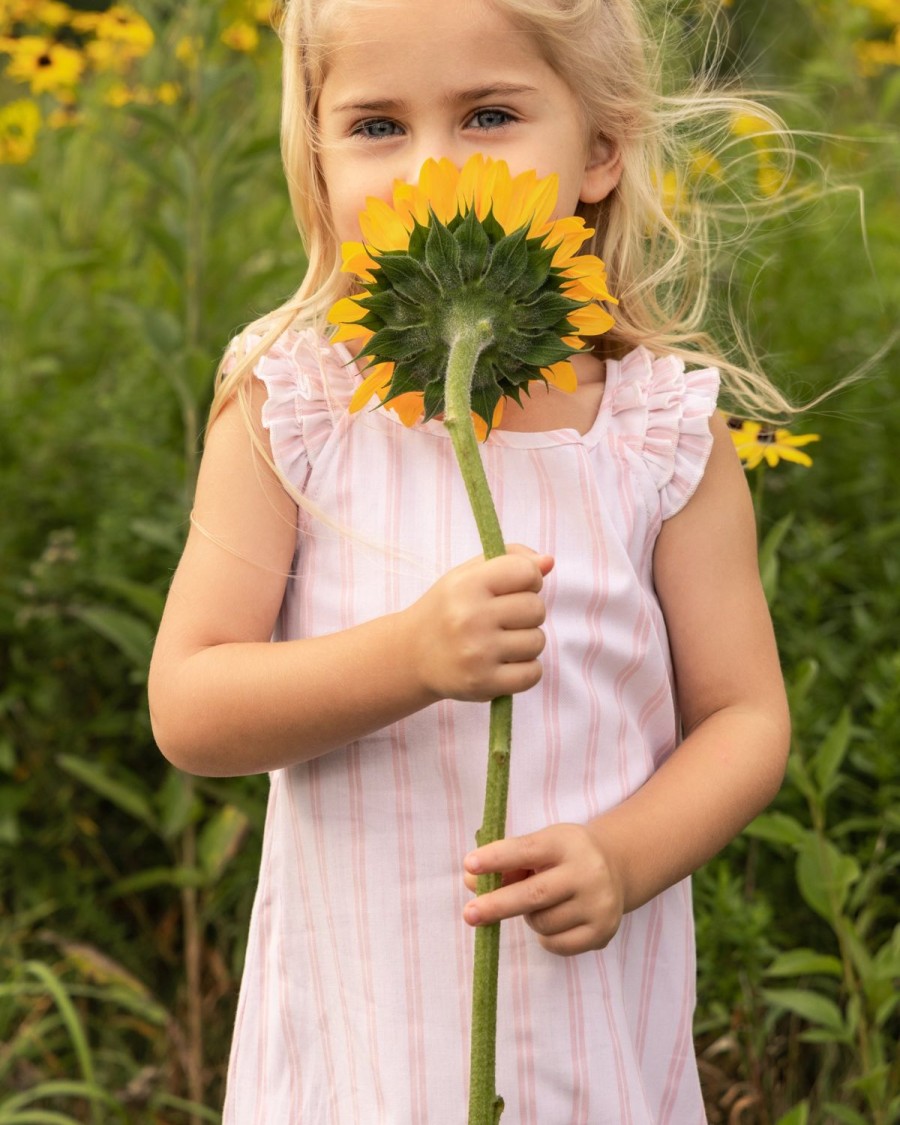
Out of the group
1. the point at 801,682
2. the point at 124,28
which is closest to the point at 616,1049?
the point at 801,682

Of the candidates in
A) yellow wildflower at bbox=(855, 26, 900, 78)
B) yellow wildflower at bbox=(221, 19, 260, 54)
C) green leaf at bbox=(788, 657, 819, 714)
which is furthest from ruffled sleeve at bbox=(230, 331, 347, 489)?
yellow wildflower at bbox=(855, 26, 900, 78)

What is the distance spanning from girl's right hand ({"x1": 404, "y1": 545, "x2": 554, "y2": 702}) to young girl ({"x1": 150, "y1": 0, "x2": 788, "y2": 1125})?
100 millimetres

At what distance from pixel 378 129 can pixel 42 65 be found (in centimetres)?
204

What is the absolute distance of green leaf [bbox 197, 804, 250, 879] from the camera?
1785mm

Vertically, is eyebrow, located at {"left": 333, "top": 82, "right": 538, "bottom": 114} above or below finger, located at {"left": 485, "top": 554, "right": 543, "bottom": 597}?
above

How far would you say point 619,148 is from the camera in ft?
4.02

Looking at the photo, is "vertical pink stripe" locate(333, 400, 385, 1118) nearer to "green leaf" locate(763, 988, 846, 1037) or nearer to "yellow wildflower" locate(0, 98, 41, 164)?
"green leaf" locate(763, 988, 846, 1037)

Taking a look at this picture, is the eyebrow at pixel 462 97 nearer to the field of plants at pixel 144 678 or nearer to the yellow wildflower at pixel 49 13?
the field of plants at pixel 144 678

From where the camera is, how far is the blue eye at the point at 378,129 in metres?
1.08

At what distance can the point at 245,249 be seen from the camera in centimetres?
228

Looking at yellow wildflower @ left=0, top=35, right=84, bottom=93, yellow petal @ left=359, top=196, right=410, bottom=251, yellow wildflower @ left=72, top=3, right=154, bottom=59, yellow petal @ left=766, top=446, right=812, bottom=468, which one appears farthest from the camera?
yellow wildflower @ left=0, top=35, right=84, bottom=93

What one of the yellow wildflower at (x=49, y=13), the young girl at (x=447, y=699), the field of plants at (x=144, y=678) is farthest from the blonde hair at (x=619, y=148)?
the yellow wildflower at (x=49, y=13)

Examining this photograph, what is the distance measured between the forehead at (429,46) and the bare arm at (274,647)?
260mm

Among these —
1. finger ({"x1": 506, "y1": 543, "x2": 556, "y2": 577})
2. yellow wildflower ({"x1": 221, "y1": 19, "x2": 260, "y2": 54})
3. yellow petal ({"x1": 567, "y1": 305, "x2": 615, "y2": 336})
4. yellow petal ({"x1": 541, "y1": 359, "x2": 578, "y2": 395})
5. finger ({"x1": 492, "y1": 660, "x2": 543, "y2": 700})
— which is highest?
yellow wildflower ({"x1": 221, "y1": 19, "x2": 260, "y2": 54})
